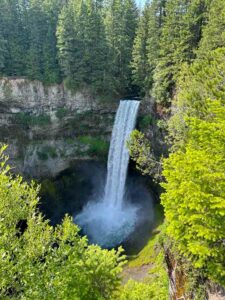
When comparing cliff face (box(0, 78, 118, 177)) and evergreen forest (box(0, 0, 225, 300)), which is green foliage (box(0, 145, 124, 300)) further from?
cliff face (box(0, 78, 118, 177))

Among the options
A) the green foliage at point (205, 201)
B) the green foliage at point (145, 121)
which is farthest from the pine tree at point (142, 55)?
the green foliage at point (205, 201)

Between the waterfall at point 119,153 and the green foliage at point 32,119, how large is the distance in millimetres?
8240

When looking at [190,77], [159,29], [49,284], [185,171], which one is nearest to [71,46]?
[159,29]

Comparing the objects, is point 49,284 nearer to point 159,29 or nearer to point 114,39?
point 159,29

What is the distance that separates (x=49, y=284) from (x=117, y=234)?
22.4m

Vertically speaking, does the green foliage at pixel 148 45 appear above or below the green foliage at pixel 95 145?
above

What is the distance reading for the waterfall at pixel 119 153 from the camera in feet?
106

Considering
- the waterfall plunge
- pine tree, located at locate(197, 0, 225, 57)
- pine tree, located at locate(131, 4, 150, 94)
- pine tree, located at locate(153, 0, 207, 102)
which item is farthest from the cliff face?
pine tree, located at locate(197, 0, 225, 57)

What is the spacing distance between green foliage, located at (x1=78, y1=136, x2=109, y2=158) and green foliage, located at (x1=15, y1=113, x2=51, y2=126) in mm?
4481

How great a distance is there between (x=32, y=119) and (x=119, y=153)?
11.2 m

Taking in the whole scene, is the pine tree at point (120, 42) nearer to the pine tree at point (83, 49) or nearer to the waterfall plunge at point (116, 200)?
the pine tree at point (83, 49)

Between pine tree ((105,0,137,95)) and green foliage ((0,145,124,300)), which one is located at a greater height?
pine tree ((105,0,137,95))

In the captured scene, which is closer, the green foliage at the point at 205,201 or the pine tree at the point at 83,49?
the green foliage at the point at 205,201

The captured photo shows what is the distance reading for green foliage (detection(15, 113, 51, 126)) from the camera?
35.3 m
